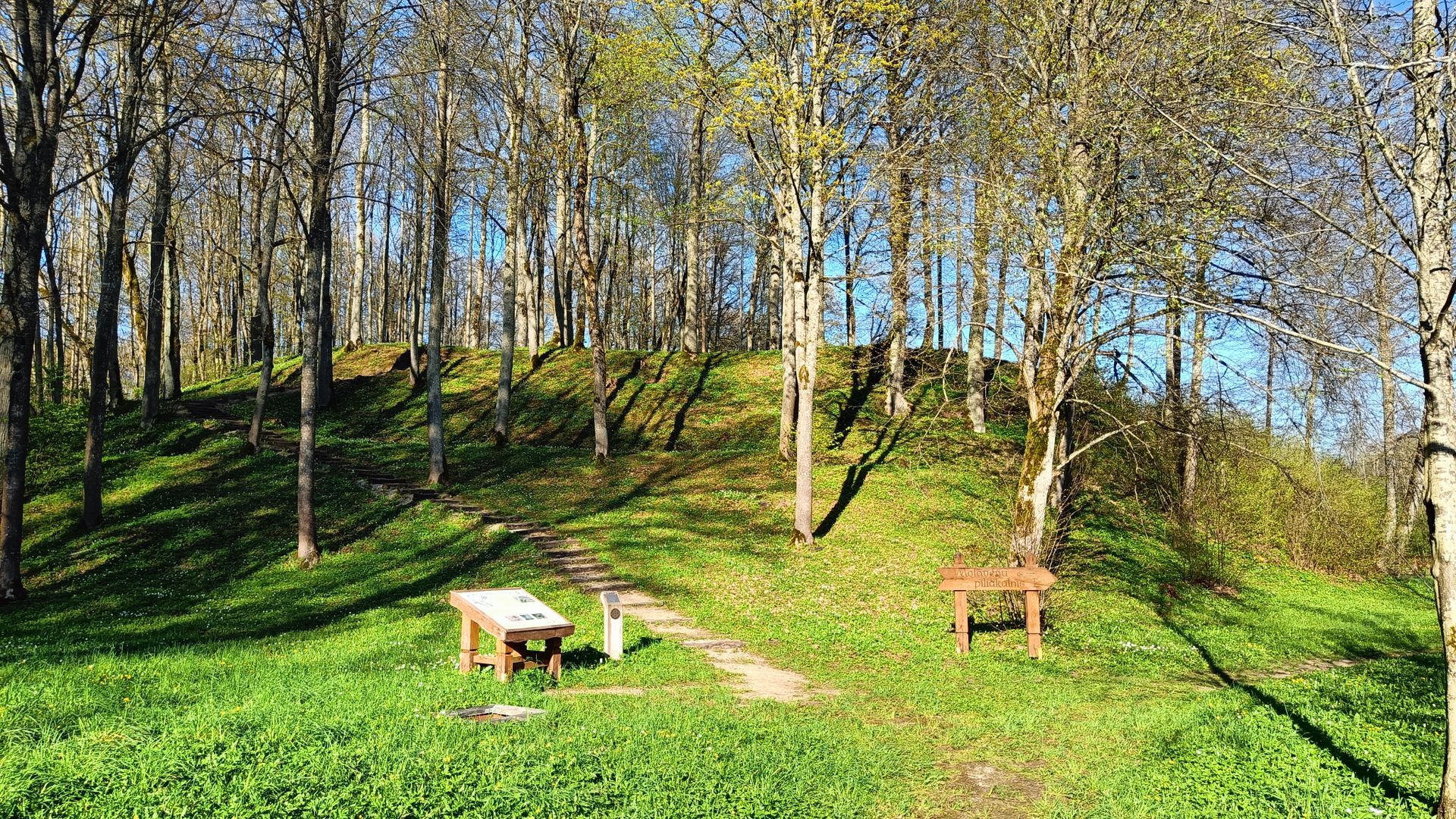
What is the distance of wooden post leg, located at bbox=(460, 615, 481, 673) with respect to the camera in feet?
29.8

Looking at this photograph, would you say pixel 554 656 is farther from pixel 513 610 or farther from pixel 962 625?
pixel 962 625

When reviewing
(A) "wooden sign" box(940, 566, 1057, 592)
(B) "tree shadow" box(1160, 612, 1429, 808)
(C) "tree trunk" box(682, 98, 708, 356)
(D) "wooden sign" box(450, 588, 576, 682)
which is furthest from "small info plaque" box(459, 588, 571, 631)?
(C) "tree trunk" box(682, 98, 708, 356)

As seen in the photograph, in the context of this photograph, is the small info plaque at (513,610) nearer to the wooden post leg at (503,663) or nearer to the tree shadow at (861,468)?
the wooden post leg at (503,663)

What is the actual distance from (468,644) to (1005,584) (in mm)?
7163

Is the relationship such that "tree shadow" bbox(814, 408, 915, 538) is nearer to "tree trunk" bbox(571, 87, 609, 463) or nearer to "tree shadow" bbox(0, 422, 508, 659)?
"tree trunk" bbox(571, 87, 609, 463)

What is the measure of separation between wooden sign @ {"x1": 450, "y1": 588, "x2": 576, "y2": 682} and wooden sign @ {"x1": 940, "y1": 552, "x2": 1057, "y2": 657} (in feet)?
18.1

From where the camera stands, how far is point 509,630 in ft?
28.0

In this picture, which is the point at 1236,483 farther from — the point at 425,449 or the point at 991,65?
the point at 425,449

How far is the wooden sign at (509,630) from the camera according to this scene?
8656 millimetres

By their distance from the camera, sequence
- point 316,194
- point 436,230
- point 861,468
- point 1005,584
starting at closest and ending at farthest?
point 1005,584 < point 316,194 < point 861,468 < point 436,230

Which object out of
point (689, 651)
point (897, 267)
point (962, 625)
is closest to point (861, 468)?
point (897, 267)

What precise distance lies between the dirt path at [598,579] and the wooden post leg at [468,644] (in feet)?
9.59

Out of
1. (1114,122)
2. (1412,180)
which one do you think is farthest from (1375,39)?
(1114,122)

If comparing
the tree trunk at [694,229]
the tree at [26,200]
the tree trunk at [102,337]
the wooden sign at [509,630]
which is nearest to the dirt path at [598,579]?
the wooden sign at [509,630]
